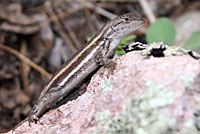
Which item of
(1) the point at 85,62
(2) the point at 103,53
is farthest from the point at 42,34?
(2) the point at 103,53

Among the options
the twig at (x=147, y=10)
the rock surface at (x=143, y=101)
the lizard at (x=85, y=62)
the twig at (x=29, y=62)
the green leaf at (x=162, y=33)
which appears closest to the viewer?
the rock surface at (x=143, y=101)

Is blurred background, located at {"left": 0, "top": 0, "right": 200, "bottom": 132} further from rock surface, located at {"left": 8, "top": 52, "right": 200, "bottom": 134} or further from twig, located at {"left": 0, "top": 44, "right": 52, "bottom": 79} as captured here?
rock surface, located at {"left": 8, "top": 52, "right": 200, "bottom": 134}

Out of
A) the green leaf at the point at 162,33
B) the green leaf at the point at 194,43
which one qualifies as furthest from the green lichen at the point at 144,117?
the green leaf at the point at 162,33

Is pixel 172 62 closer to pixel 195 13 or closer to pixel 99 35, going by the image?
pixel 99 35

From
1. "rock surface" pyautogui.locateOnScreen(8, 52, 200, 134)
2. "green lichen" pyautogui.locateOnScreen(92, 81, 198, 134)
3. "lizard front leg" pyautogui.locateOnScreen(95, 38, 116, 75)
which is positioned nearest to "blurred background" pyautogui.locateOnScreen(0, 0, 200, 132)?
"lizard front leg" pyautogui.locateOnScreen(95, 38, 116, 75)

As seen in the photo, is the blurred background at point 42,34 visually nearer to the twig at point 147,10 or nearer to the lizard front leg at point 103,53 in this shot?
the twig at point 147,10

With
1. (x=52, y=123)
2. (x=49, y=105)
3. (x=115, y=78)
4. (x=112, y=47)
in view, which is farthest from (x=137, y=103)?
(x=49, y=105)

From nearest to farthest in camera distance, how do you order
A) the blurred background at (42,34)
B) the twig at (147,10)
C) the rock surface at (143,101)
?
the rock surface at (143,101) → the blurred background at (42,34) → the twig at (147,10)
